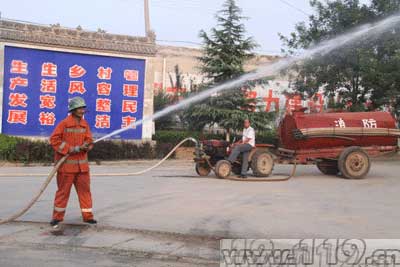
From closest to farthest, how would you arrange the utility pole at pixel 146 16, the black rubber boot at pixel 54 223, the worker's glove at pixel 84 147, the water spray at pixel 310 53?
the black rubber boot at pixel 54 223, the worker's glove at pixel 84 147, the water spray at pixel 310 53, the utility pole at pixel 146 16

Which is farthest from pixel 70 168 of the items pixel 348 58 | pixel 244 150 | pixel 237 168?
pixel 348 58

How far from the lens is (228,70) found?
2209 centimetres

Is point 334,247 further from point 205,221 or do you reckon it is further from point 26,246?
point 26,246

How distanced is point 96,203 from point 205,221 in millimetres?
2494

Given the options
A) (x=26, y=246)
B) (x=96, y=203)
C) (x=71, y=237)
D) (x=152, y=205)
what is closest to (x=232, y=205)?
(x=152, y=205)

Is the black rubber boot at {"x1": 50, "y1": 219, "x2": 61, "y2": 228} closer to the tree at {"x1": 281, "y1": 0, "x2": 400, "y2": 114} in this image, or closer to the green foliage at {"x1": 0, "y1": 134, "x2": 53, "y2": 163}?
the green foliage at {"x1": 0, "y1": 134, "x2": 53, "y2": 163}

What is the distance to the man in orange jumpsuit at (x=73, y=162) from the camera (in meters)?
7.52

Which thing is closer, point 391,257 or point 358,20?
point 391,257

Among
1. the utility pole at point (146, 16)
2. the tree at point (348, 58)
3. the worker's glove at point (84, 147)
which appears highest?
the utility pole at point (146, 16)

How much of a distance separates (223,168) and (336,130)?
323 centimetres

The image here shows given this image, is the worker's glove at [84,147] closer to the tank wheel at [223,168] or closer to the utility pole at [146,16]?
the tank wheel at [223,168]

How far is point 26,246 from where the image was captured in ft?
21.4

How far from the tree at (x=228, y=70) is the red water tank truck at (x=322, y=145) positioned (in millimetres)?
7315

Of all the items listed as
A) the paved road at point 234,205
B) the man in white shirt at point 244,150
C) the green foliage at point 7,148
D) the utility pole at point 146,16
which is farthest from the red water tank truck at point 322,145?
the utility pole at point 146,16
